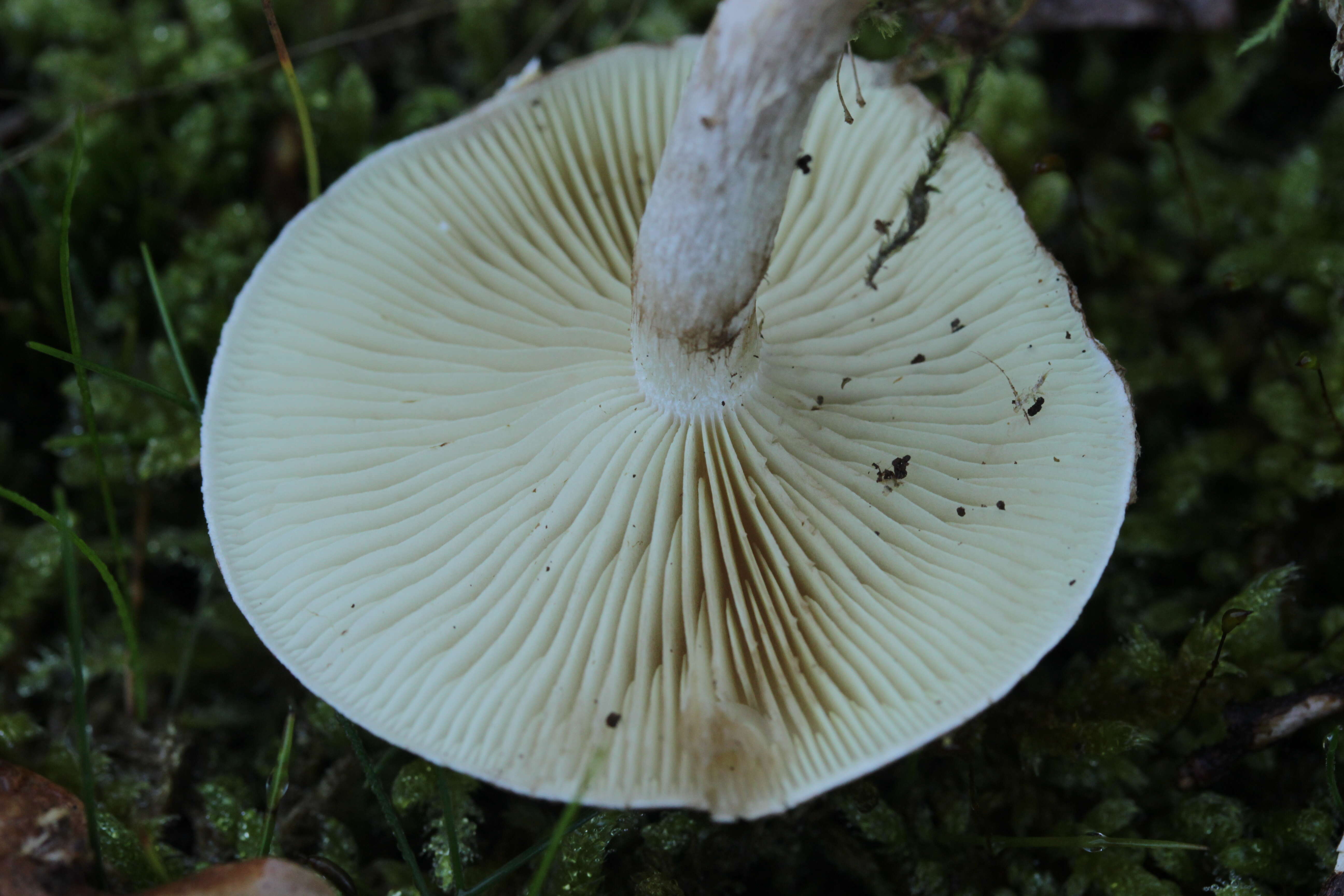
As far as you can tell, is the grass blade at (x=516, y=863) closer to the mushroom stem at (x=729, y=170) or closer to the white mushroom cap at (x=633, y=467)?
the white mushroom cap at (x=633, y=467)

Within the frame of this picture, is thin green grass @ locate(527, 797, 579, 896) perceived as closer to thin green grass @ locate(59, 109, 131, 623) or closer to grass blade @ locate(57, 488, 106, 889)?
grass blade @ locate(57, 488, 106, 889)

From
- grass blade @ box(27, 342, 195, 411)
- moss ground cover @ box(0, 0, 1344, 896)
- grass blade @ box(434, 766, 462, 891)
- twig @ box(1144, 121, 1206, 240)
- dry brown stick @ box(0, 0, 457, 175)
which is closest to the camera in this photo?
grass blade @ box(434, 766, 462, 891)

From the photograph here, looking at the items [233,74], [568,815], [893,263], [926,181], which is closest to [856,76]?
[926,181]

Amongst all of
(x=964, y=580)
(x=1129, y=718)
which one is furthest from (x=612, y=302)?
(x=1129, y=718)

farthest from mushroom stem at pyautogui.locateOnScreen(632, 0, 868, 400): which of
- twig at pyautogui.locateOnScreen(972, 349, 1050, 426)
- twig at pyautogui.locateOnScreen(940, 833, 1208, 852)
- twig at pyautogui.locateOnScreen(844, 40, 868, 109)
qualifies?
twig at pyautogui.locateOnScreen(940, 833, 1208, 852)

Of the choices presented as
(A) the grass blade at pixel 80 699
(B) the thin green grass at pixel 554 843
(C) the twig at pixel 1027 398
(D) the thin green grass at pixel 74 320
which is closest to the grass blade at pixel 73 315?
(D) the thin green grass at pixel 74 320

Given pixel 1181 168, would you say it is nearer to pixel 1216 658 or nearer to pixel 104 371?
pixel 1216 658

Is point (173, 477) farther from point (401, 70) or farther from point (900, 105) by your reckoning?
point (900, 105)
